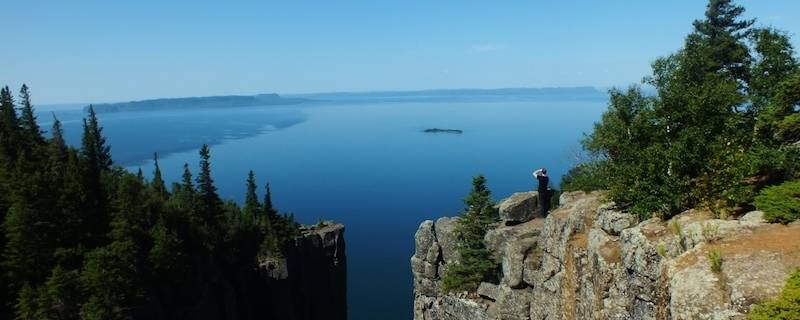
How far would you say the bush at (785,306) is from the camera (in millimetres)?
11078

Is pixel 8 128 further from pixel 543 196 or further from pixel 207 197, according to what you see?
pixel 543 196

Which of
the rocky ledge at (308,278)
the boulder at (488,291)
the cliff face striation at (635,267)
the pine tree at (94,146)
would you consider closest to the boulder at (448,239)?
the boulder at (488,291)

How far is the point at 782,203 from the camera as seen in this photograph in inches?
652

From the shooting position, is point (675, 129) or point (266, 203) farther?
point (266, 203)

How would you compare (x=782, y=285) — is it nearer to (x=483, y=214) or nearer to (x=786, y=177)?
(x=786, y=177)

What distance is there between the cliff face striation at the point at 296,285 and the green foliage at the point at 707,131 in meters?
49.2

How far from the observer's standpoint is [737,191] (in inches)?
746

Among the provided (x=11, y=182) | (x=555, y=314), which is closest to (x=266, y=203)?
(x=11, y=182)

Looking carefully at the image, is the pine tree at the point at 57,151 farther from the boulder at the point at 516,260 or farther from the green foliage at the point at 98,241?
the boulder at the point at 516,260

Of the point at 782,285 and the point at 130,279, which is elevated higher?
the point at 782,285

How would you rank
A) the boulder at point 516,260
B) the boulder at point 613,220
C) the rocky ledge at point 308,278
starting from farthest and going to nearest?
the rocky ledge at point 308,278 < the boulder at point 516,260 < the boulder at point 613,220

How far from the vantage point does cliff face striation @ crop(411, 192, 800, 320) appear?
1323 cm

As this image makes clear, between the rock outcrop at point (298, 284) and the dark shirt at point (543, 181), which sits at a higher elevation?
the dark shirt at point (543, 181)

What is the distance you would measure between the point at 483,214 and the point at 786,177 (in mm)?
29243
